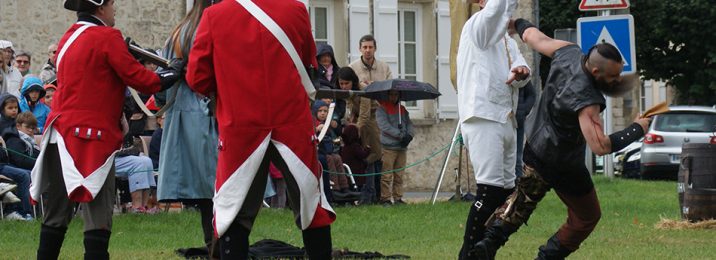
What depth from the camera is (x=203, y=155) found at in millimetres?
9578

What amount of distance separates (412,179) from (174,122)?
16.1 meters

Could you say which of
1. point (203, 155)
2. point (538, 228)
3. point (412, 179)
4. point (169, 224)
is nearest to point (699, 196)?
point (538, 228)

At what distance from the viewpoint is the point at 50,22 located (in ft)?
69.7

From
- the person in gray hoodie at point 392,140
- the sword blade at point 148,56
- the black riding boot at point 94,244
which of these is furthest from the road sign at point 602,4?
the black riding boot at point 94,244

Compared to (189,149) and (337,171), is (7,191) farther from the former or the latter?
(189,149)

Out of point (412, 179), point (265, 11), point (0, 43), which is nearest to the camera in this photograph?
point (265, 11)

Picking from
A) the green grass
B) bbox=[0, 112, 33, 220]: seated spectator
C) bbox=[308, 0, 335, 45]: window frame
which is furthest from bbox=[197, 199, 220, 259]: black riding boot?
bbox=[308, 0, 335, 45]: window frame

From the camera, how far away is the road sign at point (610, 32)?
55.9 feet

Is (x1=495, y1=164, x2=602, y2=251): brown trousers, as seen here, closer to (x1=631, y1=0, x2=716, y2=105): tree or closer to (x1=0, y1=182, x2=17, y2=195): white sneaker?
(x1=0, y1=182, x2=17, y2=195): white sneaker

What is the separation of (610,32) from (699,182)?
9.15ft

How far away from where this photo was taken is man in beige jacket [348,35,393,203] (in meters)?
18.6

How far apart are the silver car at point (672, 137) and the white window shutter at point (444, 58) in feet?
21.7

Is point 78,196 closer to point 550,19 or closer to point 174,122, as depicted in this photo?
point 174,122

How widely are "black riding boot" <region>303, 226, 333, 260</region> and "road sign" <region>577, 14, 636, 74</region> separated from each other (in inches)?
381
